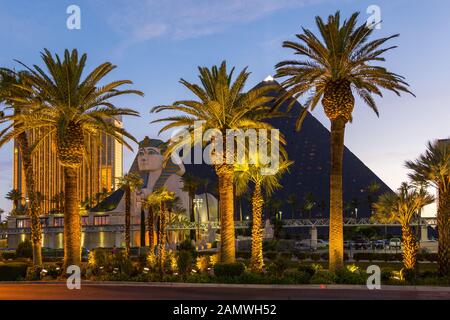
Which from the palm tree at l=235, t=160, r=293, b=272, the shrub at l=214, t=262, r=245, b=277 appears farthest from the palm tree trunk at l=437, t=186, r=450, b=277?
the palm tree at l=235, t=160, r=293, b=272

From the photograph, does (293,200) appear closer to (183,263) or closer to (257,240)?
(257,240)

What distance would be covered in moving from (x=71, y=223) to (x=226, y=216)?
24.3ft

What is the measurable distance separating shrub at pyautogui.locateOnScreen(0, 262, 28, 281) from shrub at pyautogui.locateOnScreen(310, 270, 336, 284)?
14274mm

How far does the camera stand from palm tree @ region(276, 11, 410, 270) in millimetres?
26250

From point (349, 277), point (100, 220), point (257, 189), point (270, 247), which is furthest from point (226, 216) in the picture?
point (100, 220)

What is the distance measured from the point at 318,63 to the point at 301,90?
1586mm

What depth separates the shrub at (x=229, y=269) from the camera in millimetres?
25688

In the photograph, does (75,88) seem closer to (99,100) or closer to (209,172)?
(99,100)

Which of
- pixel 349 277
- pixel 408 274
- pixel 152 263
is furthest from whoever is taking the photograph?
pixel 152 263

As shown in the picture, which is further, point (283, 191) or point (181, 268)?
point (283, 191)

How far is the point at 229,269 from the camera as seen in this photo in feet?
84.3

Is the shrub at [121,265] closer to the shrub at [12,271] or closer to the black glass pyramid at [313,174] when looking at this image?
the shrub at [12,271]

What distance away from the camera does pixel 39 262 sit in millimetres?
32906
